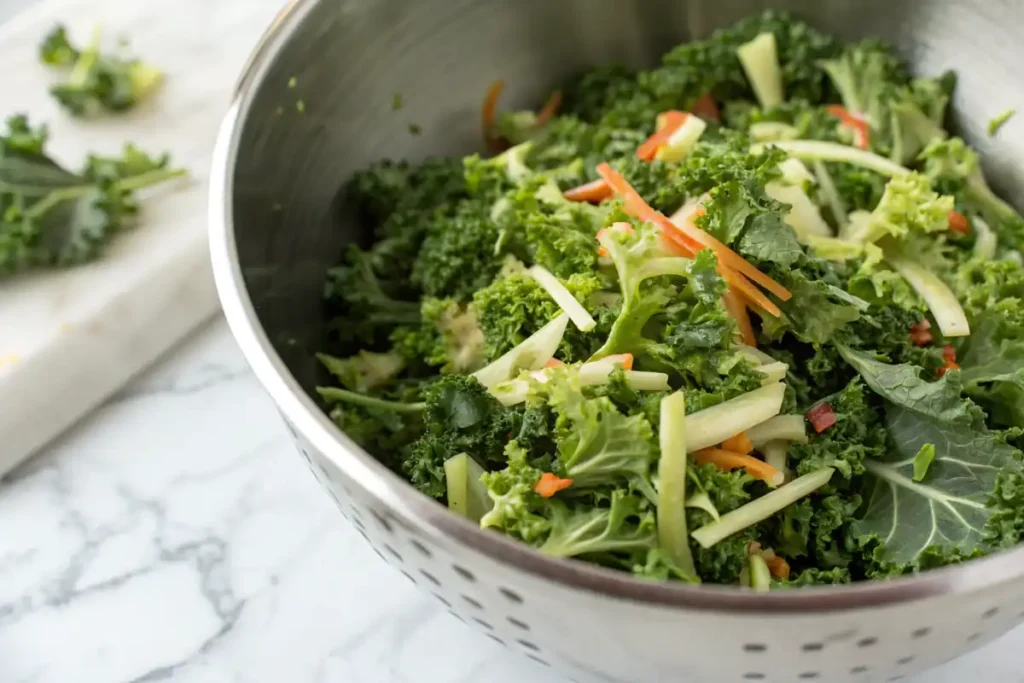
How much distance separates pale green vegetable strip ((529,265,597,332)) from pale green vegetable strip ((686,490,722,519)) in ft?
1.04

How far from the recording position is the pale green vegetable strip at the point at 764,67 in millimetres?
2008

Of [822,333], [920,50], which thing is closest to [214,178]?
[822,333]

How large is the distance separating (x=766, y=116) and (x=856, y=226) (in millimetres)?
369

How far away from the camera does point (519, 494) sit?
1236mm

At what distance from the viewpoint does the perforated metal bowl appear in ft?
3.10

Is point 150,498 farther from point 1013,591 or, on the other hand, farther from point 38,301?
point 1013,591

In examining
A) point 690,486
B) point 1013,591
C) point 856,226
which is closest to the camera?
point 1013,591

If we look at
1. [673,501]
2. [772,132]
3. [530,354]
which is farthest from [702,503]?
[772,132]

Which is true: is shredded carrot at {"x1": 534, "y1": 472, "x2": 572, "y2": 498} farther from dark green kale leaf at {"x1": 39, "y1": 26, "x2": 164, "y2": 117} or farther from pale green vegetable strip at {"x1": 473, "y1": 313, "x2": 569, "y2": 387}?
dark green kale leaf at {"x1": 39, "y1": 26, "x2": 164, "y2": 117}

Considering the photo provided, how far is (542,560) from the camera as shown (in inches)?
37.4

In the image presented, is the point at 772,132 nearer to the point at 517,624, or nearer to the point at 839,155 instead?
the point at 839,155

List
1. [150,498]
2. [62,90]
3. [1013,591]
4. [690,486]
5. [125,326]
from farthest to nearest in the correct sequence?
[62,90] < [125,326] < [150,498] < [690,486] < [1013,591]

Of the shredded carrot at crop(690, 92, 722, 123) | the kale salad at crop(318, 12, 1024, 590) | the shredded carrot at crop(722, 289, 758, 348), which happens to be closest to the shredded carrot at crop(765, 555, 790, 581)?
the kale salad at crop(318, 12, 1024, 590)

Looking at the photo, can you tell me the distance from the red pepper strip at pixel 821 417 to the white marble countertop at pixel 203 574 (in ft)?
1.53
